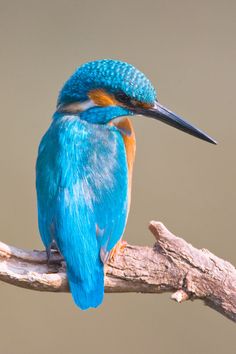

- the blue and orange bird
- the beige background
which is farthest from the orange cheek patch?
the beige background

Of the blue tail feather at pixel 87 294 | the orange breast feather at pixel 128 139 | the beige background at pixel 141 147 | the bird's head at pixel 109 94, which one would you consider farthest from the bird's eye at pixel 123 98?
the beige background at pixel 141 147

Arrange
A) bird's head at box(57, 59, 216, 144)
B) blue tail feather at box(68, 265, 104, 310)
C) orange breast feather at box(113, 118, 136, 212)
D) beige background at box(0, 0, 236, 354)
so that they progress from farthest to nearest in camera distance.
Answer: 1. beige background at box(0, 0, 236, 354)
2. orange breast feather at box(113, 118, 136, 212)
3. bird's head at box(57, 59, 216, 144)
4. blue tail feather at box(68, 265, 104, 310)

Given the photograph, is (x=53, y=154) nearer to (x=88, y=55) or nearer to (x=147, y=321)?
(x=147, y=321)

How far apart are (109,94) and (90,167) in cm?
23

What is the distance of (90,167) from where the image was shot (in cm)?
304

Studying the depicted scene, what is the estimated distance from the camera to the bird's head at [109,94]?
3.11 m

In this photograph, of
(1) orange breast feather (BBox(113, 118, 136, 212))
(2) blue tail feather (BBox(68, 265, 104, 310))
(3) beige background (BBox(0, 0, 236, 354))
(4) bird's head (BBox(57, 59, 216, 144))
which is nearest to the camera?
(2) blue tail feather (BBox(68, 265, 104, 310))

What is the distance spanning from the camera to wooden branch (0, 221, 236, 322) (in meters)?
2.91

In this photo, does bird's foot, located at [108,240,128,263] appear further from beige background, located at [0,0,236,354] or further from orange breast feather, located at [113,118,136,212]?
beige background, located at [0,0,236,354]

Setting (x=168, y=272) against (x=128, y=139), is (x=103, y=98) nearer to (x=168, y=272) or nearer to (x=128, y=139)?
(x=128, y=139)

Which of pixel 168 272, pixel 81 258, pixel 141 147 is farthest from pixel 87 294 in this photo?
pixel 141 147

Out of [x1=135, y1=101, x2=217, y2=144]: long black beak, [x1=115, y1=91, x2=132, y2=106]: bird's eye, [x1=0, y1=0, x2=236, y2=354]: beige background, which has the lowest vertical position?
[x1=0, y1=0, x2=236, y2=354]: beige background

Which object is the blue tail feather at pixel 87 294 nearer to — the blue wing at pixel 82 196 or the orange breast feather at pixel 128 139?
the blue wing at pixel 82 196

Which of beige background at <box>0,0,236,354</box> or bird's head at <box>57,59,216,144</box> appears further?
beige background at <box>0,0,236,354</box>
